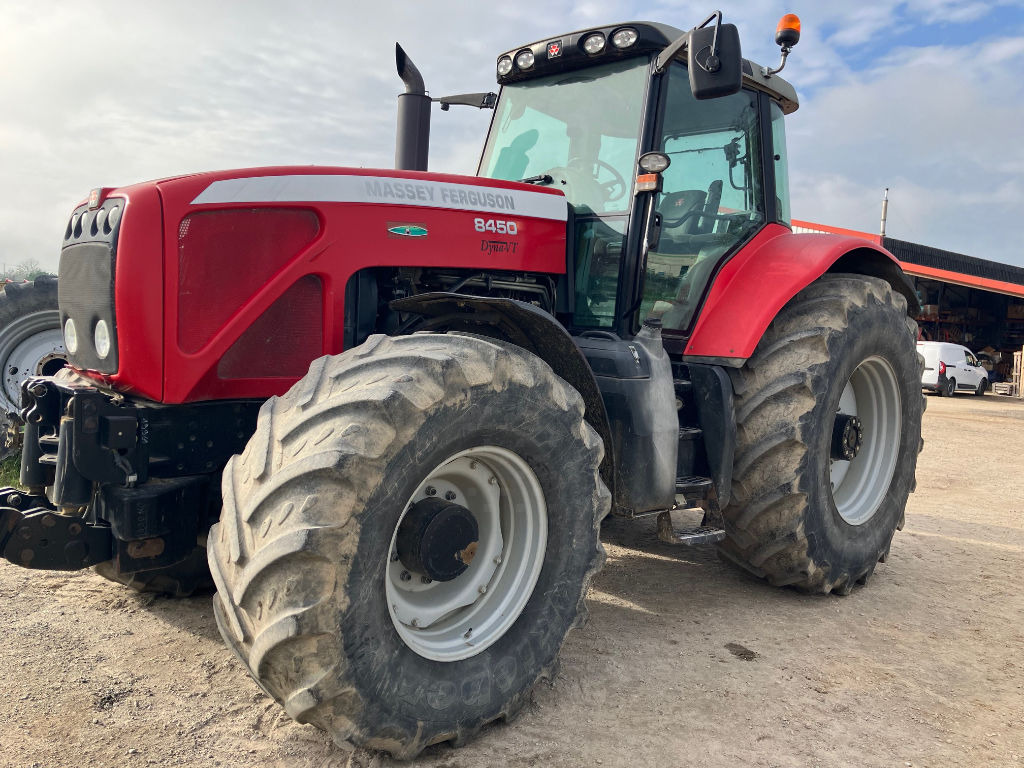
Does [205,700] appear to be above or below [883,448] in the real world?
below

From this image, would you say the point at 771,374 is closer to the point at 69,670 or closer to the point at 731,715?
the point at 731,715

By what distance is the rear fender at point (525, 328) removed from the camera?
2951 millimetres

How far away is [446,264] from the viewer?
127 inches

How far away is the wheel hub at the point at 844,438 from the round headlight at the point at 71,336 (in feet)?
11.0

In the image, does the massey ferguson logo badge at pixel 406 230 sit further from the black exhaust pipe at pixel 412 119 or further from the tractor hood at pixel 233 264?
the black exhaust pipe at pixel 412 119

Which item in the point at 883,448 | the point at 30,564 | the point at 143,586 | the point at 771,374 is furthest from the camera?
the point at 883,448

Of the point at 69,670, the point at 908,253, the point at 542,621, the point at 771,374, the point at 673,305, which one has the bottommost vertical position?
the point at 69,670

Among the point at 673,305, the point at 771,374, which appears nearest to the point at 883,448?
the point at 771,374

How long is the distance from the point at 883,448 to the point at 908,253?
24.5 m

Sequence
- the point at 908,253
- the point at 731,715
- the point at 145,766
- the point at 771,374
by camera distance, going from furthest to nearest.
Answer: the point at 908,253 < the point at 771,374 < the point at 731,715 < the point at 145,766

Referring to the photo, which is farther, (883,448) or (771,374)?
(883,448)

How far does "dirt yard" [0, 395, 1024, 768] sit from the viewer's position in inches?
99.0

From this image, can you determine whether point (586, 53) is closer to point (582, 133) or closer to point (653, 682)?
point (582, 133)

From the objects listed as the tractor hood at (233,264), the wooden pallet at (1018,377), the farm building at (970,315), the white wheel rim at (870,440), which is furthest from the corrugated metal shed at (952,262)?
the tractor hood at (233,264)
